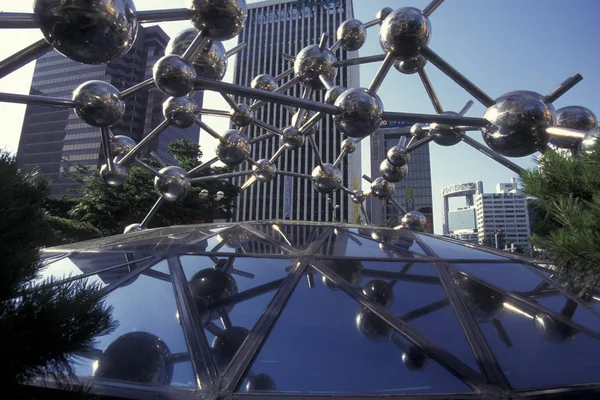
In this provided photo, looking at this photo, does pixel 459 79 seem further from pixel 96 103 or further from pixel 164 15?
pixel 96 103

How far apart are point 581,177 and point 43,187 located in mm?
4204

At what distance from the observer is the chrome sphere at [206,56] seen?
5.71 meters

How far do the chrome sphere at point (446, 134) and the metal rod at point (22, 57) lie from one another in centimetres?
517

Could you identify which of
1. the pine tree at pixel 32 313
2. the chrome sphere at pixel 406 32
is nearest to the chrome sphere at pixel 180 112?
the chrome sphere at pixel 406 32

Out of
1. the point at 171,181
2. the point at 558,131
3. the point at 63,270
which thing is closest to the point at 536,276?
the point at 558,131

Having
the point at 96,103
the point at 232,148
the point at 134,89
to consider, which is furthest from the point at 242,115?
the point at 96,103

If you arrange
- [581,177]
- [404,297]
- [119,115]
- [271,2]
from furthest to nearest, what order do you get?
[271,2], [119,115], [581,177], [404,297]

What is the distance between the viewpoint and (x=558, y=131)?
3291mm

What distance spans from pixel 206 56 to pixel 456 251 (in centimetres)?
435

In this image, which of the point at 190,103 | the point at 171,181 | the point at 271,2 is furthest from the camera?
the point at 271,2

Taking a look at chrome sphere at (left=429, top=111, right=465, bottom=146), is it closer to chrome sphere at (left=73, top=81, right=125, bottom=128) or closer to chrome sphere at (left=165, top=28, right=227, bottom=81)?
chrome sphere at (left=165, top=28, right=227, bottom=81)

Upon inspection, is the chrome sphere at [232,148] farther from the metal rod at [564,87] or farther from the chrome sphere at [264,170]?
the metal rod at [564,87]

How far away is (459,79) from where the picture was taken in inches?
134

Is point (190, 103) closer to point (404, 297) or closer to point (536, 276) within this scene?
point (404, 297)
